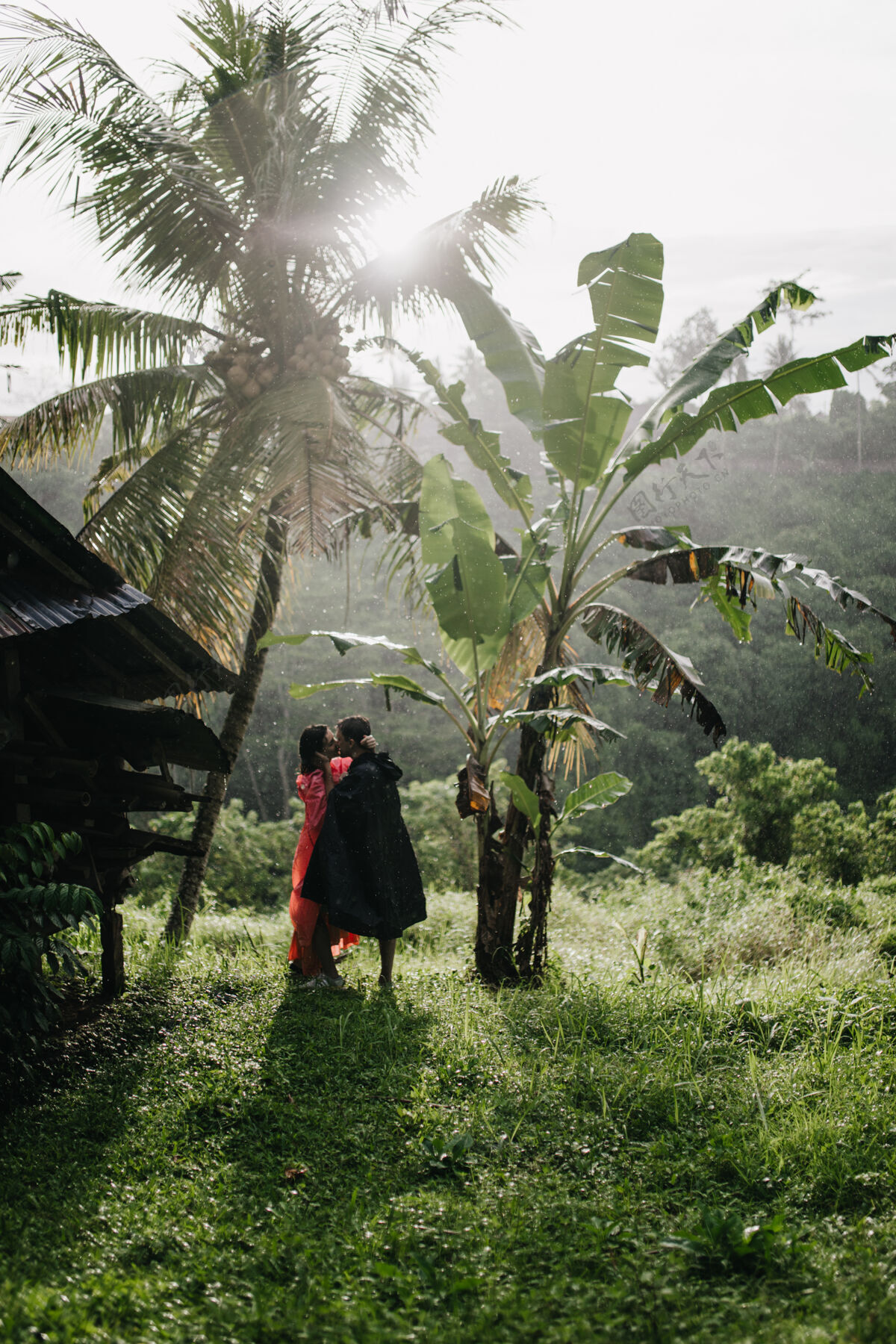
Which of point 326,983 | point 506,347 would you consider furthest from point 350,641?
point 506,347

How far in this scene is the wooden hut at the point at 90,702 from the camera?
14.0 feet

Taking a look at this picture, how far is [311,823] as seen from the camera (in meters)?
A: 5.68

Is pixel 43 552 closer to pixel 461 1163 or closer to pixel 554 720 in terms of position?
pixel 554 720

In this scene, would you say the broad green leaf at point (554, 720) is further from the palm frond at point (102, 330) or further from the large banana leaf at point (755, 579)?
the palm frond at point (102, 330)

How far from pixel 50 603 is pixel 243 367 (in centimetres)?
332

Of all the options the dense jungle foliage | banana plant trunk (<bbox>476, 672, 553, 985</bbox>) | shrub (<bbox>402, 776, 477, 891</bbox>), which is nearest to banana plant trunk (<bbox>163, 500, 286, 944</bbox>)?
banana plant trunk (<bbox>476, 672, 553, 985</bbox>)

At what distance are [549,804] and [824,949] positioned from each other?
254cm

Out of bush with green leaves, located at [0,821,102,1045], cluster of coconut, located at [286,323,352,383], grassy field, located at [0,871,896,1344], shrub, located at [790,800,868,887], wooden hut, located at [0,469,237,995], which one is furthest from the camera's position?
shrub, located at [790,800,868,887]

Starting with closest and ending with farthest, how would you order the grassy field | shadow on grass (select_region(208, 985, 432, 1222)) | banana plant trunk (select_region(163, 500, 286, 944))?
the grassy field
shadow on grass (select_region(208, 985, 432, 1222))
banana plant trunk (select_region(163, 500, 286, 944))

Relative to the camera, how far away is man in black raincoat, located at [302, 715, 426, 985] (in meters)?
5.39

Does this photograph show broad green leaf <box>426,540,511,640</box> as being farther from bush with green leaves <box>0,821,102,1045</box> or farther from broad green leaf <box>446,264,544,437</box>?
bush with green leaves <box>0,821,102,1045</box>

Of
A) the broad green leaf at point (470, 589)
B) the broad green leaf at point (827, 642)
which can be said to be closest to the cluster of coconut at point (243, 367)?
the broad green leaf at point (470, 589)

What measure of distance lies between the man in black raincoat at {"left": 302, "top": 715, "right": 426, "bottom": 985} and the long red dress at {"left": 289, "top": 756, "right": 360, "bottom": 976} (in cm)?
14

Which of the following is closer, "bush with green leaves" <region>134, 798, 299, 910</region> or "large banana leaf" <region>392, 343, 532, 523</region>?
"large banana leaf" <region>392, 343, 532, 523</region>
